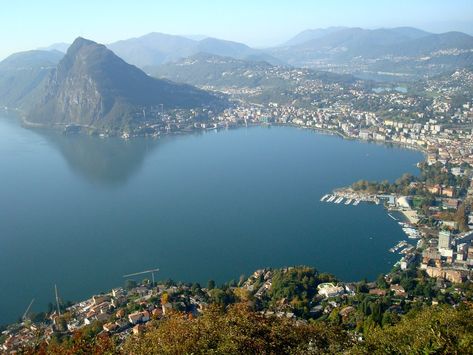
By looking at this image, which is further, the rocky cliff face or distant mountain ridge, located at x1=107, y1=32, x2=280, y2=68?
distant mountain ridge, located at x1=107, y1=32, x2=280, y2=68

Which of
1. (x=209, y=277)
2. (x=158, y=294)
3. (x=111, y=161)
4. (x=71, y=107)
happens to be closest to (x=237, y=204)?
(x=209, y=277)

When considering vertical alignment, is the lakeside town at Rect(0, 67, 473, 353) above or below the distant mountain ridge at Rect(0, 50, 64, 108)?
below

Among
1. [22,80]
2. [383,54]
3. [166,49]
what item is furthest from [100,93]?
[166,49]

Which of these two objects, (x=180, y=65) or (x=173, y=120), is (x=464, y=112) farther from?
(x=180, y=65)

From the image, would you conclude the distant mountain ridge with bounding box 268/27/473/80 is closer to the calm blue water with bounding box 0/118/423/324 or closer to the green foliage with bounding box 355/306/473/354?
the calm blue water with bounding box 0/118/423/324

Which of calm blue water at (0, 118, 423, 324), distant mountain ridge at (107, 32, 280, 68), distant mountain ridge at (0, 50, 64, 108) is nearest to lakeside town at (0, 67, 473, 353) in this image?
calm blue water at (0, 118, 423, 324)

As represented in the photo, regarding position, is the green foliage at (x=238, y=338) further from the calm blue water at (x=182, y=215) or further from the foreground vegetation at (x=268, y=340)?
the calm blue water at (x=182, y=215)

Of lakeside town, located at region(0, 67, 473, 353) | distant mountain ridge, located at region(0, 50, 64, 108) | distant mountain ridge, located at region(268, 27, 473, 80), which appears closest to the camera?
lakeside town, located at region(0, 67, 473, 353)

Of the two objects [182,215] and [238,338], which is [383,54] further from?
[238,338]
